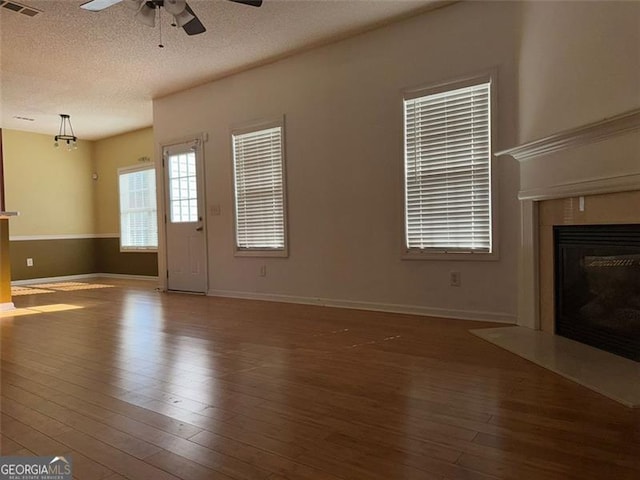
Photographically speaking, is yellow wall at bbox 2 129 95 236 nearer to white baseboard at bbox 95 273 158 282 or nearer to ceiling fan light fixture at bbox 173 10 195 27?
white baseboard at bbox 95 273 158 282

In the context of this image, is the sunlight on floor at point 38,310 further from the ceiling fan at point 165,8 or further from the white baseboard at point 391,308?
the ceiling fan at point 165,8

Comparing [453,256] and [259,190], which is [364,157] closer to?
[453,256]

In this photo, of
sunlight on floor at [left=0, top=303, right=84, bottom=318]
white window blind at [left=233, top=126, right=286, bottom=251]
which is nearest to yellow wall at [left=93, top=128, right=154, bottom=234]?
white window blind at [left=233, top=126, right=286, bottom=251]

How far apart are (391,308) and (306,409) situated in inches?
99.8

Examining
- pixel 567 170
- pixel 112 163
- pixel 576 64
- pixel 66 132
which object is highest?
pixel 66 132

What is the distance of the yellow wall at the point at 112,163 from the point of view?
8.59 metres

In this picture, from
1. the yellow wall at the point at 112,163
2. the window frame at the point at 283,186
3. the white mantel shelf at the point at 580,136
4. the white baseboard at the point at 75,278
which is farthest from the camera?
the yellow wall at the point at 112,163

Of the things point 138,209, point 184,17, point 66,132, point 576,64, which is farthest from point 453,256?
point 66,132

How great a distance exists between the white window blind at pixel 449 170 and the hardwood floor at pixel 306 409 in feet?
2.84

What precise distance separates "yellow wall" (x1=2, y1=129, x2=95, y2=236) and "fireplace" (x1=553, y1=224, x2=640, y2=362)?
8865mm

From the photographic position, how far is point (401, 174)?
4.43m

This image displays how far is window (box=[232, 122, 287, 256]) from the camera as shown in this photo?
5.46m

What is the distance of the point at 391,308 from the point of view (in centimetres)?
456

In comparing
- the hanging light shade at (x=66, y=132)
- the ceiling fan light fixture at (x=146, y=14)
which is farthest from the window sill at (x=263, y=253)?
the hanging light shade at (x=66, y=132)
